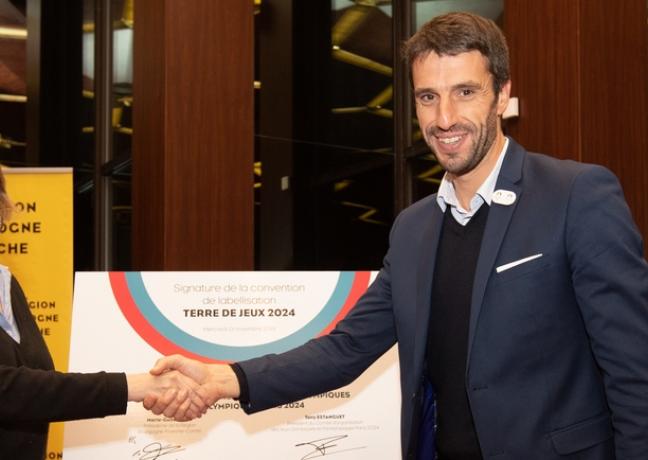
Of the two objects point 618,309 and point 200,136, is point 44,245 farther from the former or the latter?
point 618,309

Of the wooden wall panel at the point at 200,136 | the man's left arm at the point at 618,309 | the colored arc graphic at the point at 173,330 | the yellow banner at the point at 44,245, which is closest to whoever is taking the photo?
the man's left arm at the point at 618,309

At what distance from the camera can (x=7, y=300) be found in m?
2.80

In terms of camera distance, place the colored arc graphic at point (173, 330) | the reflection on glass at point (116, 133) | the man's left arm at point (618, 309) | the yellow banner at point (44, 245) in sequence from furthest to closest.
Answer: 1. the reflection on glass at point (116, 133)
2. the yellow banner at point (44, 245)
3. the colored arc graphic at point (173, 330)
4. the man's left arm at point (618, 309)

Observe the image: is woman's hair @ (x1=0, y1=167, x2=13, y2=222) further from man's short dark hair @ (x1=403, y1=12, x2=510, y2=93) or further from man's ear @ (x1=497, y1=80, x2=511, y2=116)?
man's ear @ (x1=497, y1=80, x2=511, y2=116)

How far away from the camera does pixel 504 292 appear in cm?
195

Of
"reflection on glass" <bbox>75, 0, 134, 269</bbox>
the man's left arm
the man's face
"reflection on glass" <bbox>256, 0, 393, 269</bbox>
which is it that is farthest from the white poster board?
"reflection on glass" <bbox>75, 0, 134, 269</bbox>

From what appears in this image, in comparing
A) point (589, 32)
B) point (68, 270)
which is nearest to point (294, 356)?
point (68, 270)

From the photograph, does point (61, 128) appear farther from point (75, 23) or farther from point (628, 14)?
point (628, 14)

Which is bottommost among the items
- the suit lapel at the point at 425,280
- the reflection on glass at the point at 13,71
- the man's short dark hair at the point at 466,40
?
the suit lapel at the point at 425,280

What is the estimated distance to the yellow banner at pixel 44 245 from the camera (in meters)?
4.09
